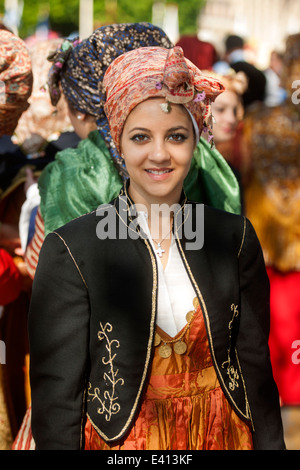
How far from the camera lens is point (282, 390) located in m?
4.89

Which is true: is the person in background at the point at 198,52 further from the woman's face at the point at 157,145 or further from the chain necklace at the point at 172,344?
the chain necklace at the point at 172,344

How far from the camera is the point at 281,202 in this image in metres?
4.57

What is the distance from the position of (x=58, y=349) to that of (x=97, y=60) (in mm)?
1348

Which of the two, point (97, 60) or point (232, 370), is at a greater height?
point (97, 60)

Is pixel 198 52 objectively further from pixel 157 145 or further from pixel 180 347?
pixel 180 347

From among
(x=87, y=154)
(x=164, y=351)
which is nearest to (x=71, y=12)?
(x=87, y=154)

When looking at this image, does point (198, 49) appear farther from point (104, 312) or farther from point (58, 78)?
point (104, 312)

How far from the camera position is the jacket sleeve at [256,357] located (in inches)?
90.4

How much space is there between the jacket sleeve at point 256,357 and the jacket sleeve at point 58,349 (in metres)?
0.56

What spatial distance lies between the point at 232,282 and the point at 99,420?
2.07 feet

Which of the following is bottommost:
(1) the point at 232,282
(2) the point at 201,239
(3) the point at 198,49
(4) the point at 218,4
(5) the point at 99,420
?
(5) the point at 99,420

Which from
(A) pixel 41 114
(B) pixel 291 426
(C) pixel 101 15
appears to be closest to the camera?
(A) pixel 41 114

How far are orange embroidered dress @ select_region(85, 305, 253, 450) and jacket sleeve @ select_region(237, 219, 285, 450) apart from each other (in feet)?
0.40

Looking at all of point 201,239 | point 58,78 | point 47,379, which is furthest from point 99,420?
point 58,78
